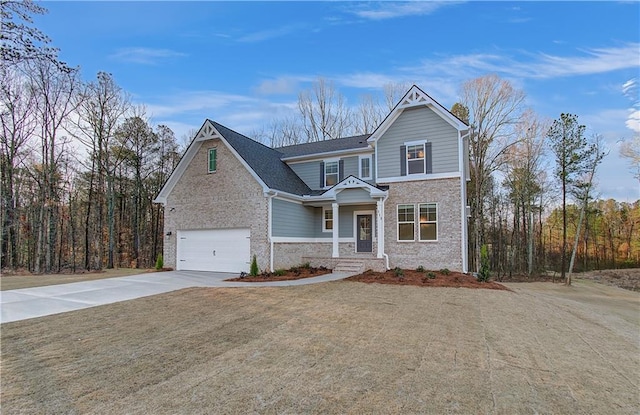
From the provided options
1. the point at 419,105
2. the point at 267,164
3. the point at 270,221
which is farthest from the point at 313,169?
the point at 419,105

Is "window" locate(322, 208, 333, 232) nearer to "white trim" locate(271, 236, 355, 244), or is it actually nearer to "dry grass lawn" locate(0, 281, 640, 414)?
"white trim" locate(271, 236, 355, 244)

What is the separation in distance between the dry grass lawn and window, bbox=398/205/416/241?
20.6 feet

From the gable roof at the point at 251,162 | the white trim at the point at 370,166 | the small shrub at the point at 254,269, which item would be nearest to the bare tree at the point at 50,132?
the gable roof at the point at 251,162

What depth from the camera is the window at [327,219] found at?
1609 cm

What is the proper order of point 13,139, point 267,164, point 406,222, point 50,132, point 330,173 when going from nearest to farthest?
point 406,222 < point 267,164 < point 330,173 < point 13,139 < point 50,132

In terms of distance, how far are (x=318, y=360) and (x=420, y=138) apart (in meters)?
11.9

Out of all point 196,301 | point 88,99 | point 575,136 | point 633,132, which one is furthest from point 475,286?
point 88,99

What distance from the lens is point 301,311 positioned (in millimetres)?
7008

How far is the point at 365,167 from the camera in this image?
15.8 metres

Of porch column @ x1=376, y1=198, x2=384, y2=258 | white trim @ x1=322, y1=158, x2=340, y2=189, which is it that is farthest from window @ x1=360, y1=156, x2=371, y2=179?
porch column @ x1=376, y1=198, x2=384, y2=258

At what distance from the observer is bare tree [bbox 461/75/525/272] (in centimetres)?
2159

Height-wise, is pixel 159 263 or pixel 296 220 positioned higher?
pixel 296 220

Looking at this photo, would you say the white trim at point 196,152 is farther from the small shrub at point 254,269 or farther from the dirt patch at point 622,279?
the dirt patch at point 622,279

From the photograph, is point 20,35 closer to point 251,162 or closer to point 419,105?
point 251,162
